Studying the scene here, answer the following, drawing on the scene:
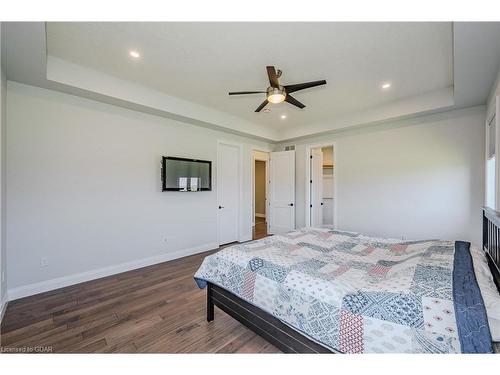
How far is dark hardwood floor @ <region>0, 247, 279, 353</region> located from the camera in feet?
5.80

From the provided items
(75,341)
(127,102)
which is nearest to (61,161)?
(127,102)

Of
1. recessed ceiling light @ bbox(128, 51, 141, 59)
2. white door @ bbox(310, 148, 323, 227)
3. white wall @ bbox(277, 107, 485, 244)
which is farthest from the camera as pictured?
white door @ bbox(310, 148, 323, 227)

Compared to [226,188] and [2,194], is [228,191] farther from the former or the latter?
[2,194]

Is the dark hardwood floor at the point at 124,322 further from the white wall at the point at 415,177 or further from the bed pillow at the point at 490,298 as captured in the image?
the white wall at the point at 415,177

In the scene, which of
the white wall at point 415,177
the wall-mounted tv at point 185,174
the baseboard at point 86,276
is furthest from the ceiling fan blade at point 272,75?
the baseboard at point 86,276

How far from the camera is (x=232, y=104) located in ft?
12.5

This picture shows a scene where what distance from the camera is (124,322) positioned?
6.82 ft

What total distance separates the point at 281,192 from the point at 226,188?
4.92 feet

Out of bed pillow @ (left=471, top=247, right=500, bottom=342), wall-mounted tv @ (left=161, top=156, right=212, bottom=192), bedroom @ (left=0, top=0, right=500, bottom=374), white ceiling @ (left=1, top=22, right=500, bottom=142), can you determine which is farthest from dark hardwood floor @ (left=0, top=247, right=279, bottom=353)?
white ceiling @ (left=1, top=22, right=500, bottom=142)

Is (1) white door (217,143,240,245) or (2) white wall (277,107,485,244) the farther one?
(1) white door (217,143,240,245)

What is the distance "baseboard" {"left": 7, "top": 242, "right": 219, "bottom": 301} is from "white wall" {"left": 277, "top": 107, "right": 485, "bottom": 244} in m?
3.43

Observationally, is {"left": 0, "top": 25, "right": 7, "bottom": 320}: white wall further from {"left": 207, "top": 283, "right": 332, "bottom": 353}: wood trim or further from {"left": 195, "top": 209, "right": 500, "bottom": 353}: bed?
{"left": 207, "top": 283, "right": 332, "bottom": 353}: wood trim

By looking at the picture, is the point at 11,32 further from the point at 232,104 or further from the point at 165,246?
the point at 165,246
